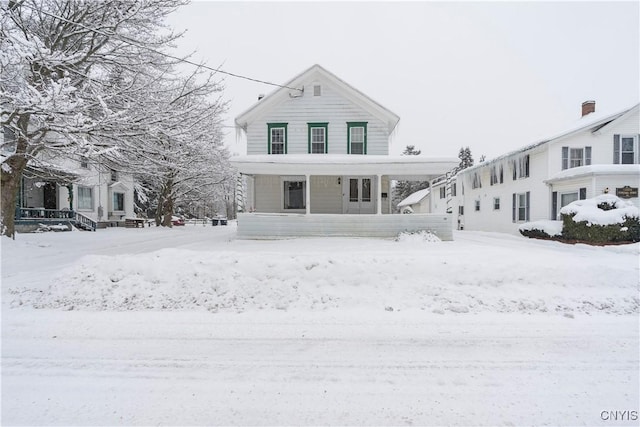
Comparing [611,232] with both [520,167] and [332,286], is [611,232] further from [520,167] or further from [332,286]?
[332,286]

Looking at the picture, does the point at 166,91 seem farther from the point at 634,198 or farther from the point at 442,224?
the point at 634,198

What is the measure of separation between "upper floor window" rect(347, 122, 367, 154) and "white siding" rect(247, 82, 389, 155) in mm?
182

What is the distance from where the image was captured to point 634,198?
48.6ft

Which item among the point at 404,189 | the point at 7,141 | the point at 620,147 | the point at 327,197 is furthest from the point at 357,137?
the point at 404,189

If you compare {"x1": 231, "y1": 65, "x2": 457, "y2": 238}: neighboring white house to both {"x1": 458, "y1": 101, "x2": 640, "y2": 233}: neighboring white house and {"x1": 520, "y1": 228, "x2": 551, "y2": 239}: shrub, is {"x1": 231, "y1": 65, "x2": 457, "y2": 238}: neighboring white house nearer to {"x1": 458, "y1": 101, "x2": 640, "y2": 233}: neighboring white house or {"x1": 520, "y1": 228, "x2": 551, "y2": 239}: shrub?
{"x1": 520, "y1": 228, "x2": 551, "y2": 239}: shrub

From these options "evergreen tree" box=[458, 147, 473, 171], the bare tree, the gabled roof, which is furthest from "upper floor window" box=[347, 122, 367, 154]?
"evergreen tree" box=[458, 147, 473, 171]

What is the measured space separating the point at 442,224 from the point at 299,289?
31.3ft

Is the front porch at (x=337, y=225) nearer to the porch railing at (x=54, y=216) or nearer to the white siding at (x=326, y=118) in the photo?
the white siding at (x=326, y=118)

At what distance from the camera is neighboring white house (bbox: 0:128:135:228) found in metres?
17.1

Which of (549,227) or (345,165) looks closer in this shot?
(345,165)

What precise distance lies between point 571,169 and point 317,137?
12.5 meters

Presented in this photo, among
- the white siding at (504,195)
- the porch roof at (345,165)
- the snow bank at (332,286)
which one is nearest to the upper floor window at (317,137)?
the porch roof at (345,165)

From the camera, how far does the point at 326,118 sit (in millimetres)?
15945

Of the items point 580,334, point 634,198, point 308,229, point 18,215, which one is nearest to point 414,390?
point 580,334
